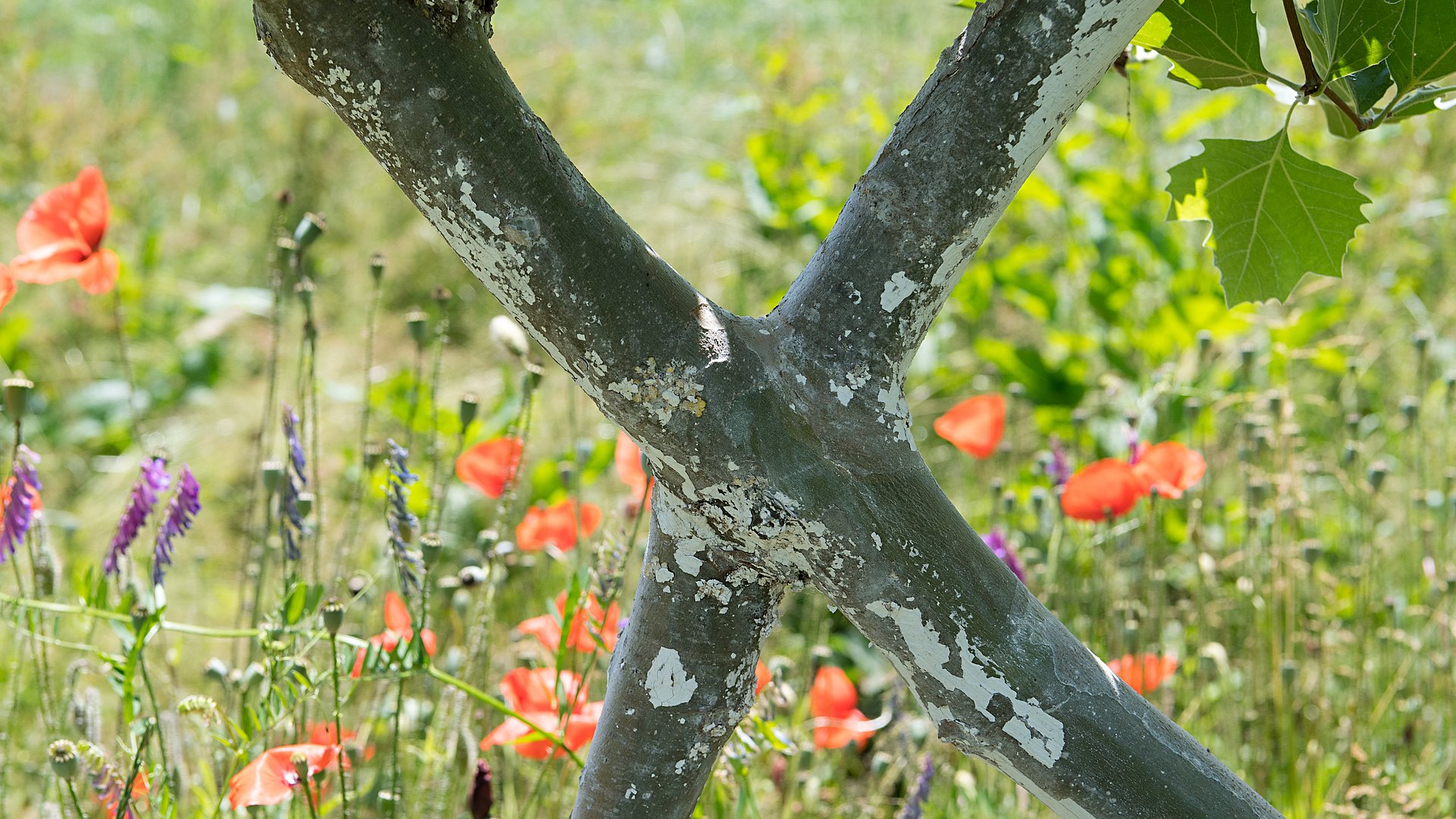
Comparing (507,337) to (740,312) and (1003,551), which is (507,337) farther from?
(740,312)

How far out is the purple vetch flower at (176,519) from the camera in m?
0.83

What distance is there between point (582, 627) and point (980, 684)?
1.39 feet

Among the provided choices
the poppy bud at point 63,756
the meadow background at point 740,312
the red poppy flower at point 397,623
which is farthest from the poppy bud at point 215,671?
the poppy bud at point 63,756

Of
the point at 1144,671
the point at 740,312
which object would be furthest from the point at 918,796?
the point at 740,312

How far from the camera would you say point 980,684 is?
0.58 metres

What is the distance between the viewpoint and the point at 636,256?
0.57 m

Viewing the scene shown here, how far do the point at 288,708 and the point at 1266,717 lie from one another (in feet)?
3.45

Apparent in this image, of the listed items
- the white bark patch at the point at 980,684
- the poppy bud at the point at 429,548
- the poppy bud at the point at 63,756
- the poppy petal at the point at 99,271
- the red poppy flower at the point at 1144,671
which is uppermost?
the poppy petal at the point at 99,271

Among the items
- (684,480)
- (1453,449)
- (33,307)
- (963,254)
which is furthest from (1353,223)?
(33,307)

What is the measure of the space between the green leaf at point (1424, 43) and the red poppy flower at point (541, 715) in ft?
2.07

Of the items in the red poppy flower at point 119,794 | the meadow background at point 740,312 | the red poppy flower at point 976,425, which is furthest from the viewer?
the red poppy flower at point 976,425

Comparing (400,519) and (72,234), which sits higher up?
(72,234)

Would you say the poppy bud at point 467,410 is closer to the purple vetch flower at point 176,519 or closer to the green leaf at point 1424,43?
the purple vetch flower at point 176,519

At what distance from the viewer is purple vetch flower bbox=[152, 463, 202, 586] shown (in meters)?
0.83
